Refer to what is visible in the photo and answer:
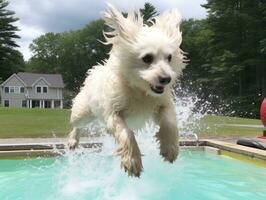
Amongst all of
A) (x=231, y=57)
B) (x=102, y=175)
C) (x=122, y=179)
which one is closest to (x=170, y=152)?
(x=122, y=179)

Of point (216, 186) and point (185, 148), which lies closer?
point (216, 186)

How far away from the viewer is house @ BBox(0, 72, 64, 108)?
230 ft

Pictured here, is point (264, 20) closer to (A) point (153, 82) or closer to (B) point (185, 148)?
(B) point (185, 148)

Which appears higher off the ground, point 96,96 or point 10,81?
point 10,81

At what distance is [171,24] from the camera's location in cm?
471

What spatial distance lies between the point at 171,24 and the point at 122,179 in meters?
3.27

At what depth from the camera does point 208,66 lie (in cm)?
4397

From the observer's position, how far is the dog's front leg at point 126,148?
4.27 m

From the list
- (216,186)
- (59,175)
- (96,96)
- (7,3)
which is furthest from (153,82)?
(7,3)

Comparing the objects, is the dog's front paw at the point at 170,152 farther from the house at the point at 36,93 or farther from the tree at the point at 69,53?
the house at the point at 36,93

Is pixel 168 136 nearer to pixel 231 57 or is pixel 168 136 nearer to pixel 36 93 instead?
pixel 231 57

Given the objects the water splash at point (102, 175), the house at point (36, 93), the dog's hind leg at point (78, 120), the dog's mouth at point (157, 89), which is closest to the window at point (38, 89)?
the house at point (36, 93)

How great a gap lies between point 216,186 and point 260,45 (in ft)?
112

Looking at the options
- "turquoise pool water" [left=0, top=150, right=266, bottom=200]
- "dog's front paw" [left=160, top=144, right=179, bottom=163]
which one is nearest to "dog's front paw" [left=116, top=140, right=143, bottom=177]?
"dog's front paw" [left=160, top=144, right=179, bottom=163]
